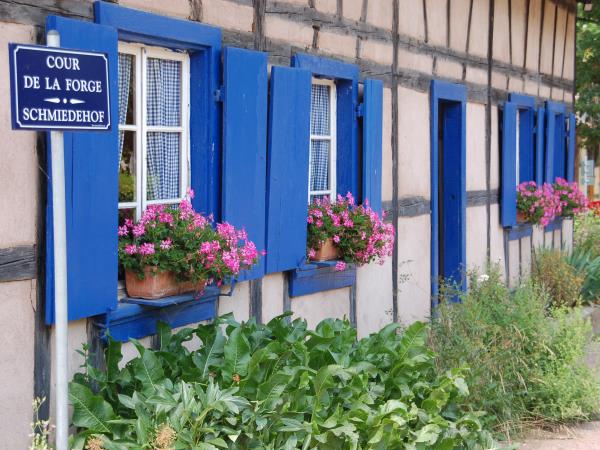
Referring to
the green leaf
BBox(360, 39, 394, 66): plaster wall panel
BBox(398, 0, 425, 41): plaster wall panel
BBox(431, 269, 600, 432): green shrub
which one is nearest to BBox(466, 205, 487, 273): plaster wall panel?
BBox(398, 0, 425, 41): plaster wall panel

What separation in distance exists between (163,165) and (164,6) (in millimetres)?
784

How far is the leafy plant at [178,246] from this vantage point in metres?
4.68

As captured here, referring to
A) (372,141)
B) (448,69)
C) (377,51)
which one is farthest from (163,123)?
(448,69)

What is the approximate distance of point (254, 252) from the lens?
204 inches

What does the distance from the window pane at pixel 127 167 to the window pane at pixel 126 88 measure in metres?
0.08

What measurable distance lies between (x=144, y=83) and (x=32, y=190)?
1032mm

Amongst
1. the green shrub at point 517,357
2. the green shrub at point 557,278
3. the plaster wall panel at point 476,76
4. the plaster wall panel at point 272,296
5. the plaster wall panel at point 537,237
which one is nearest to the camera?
the plaster wall panel at point 272,296

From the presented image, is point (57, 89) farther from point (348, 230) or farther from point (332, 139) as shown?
point (332, 139)

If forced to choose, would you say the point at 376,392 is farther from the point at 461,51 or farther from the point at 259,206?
the point at 461,51

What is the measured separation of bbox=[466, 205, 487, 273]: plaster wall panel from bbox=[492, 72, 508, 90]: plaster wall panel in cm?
129

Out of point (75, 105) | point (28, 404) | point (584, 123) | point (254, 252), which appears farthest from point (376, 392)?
point (584, 123)

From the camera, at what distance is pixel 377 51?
7188 mm

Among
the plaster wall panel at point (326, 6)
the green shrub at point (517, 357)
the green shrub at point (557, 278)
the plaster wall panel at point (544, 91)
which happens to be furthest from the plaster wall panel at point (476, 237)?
the plaster wall panel at point (326, 6)

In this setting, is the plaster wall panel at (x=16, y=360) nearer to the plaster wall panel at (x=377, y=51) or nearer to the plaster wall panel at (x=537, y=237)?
the plaster wall panel at (x=377, y=51)
